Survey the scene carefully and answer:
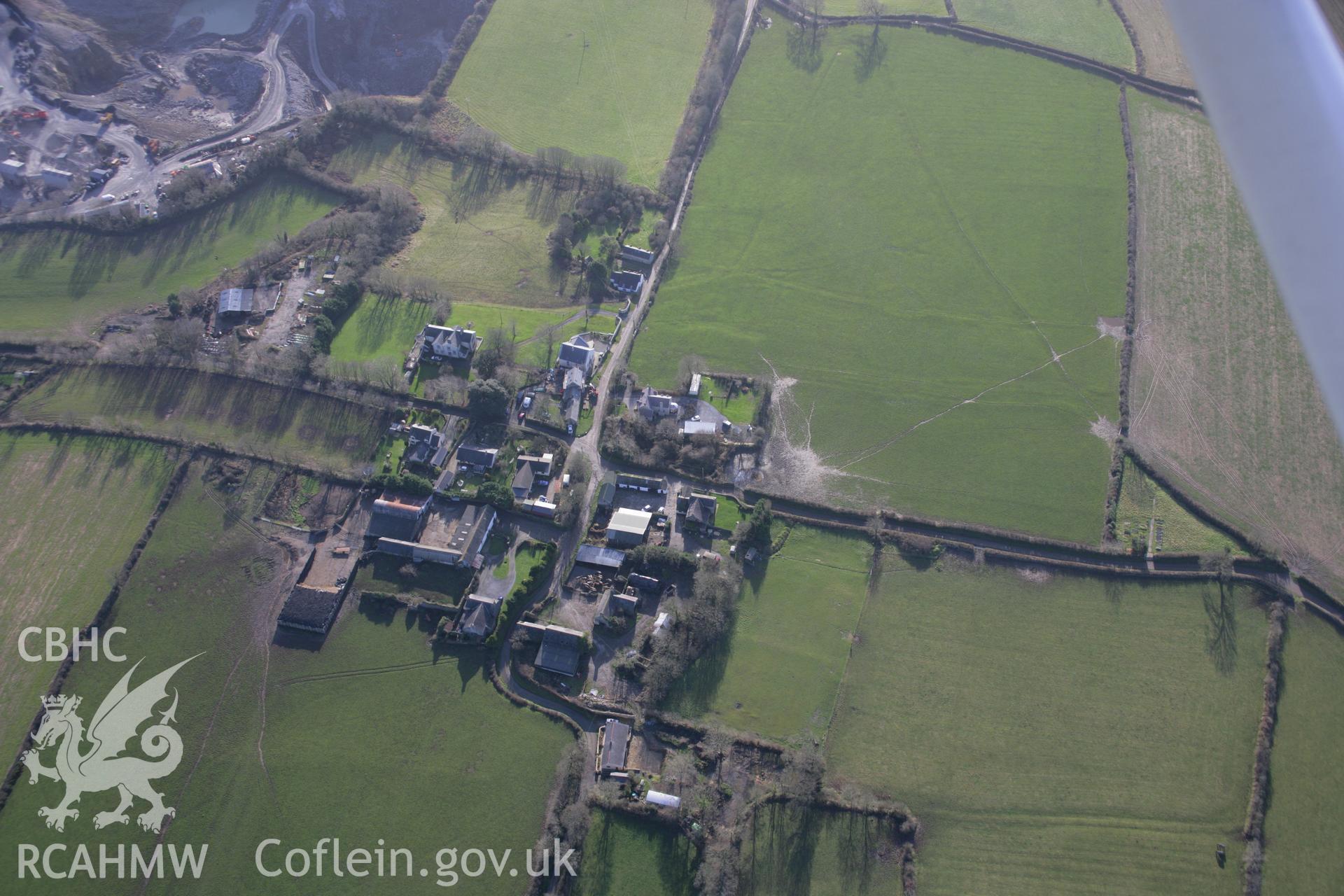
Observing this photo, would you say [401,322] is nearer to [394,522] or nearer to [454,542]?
[394,522]

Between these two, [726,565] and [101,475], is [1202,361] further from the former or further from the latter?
[101,475]

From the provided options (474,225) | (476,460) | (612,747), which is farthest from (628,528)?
(474,225)

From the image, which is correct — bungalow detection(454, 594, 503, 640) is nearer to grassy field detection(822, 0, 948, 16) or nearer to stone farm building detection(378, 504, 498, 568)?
stone farm building detection(378, 504, 498, 568)

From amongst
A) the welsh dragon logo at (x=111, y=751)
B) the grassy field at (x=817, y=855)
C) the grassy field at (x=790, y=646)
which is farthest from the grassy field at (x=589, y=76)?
the welsh dragon logo at (x=111, y=751)

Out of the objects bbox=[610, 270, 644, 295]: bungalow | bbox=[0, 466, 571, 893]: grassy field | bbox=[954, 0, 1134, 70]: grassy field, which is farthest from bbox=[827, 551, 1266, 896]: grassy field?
bbox=[954, 0, 1134, 70]: grassy field

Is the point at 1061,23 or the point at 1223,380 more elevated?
the point at 1061,23

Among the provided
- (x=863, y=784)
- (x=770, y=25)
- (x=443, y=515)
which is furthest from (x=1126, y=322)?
(x=443, y=515)

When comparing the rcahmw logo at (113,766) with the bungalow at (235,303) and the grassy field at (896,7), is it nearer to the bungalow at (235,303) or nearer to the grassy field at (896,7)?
the bungalow at (235,303)
